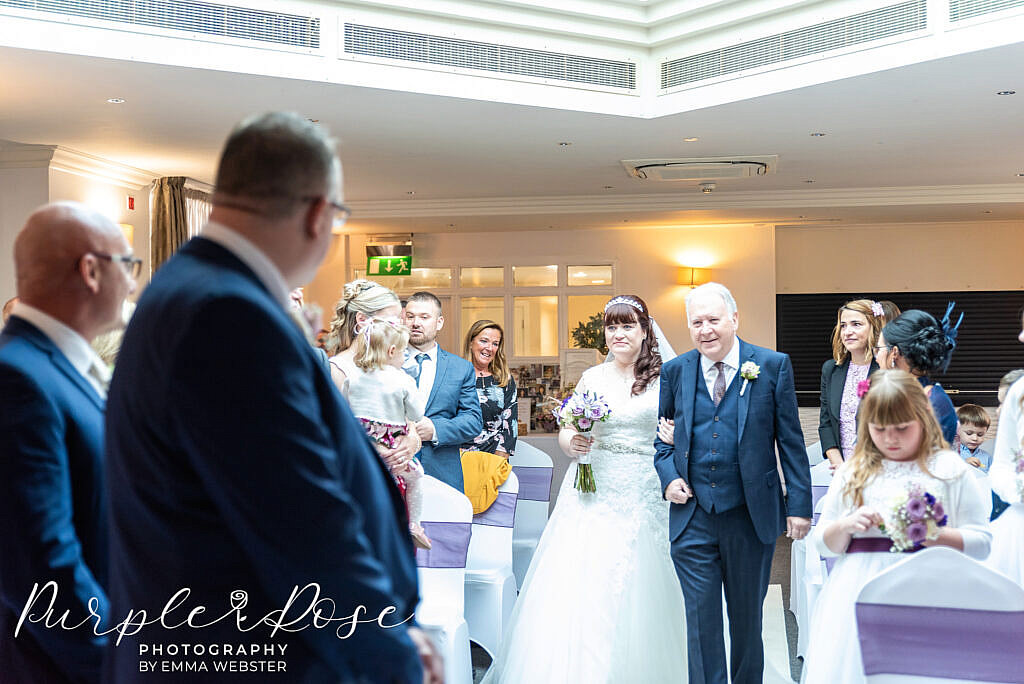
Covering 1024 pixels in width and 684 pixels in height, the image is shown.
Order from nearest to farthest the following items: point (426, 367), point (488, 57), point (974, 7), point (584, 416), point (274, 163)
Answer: point (274, 163) → point (584, 416) → point (426, 367) → point (974, 7) → point (488, 57)

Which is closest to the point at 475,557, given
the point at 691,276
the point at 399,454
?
the point at 399,454

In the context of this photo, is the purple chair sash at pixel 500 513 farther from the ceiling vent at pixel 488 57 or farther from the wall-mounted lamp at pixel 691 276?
the wall-mounted lamp at pixel 691 276

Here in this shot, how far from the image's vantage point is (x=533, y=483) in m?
5.46

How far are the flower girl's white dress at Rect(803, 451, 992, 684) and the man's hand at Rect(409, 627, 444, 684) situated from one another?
1.93 metres

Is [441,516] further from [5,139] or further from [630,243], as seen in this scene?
[630,243]

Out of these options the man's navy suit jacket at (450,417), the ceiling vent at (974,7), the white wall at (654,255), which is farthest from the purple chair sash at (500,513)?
the white wall at (654,255)

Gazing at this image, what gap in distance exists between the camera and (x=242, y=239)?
1.29 metres

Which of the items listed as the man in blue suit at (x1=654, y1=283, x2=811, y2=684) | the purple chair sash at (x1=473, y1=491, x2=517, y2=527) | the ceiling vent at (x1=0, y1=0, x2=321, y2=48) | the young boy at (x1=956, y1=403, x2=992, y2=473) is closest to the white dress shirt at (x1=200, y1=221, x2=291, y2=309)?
the man in blue suit at (x1=654, y1=283, x2=811, y2=684)

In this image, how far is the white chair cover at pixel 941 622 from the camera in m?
2.33

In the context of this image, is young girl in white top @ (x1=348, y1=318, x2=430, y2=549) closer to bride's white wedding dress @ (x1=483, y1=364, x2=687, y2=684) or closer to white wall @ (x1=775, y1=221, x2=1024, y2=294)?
bride's white wedding dress @ (x1=483, y1=364, x2=687, y2=684)

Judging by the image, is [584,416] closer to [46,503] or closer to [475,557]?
[475,557]

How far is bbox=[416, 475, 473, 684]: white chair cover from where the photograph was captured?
3.74 metres

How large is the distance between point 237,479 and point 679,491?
2806 millimetres

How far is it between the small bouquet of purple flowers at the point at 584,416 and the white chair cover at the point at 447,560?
712mm
